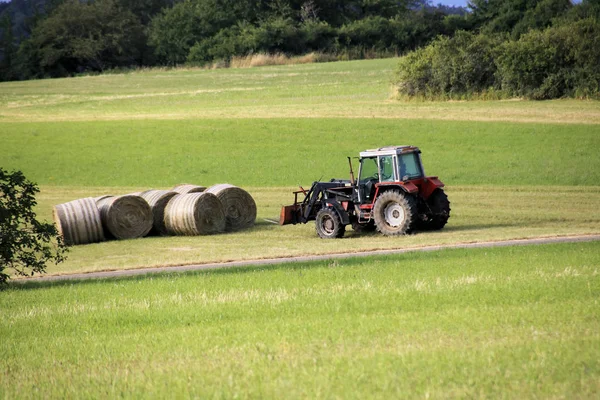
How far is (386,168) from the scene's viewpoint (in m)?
20.9

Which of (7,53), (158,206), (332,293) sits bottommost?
(158,206)

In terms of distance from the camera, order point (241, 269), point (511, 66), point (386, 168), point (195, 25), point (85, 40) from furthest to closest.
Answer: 1. point (195, 25)
2. point (85, 40)
3. point (511, 66)
4. point (386, 168)
5. point (241, 269)

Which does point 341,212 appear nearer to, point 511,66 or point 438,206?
point 438,206

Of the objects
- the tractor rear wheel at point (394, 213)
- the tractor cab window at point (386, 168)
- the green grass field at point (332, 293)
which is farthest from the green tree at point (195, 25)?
the tractor rear wheel at point (394, 213)

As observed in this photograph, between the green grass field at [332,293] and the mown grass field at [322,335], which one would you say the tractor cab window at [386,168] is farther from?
the mown grass field at [322,335]

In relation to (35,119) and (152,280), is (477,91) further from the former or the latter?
(152,280)

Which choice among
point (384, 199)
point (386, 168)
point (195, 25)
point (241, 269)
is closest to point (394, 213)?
point (384, 199)

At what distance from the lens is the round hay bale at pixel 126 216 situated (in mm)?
22594

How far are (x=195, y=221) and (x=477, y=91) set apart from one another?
2648 cm

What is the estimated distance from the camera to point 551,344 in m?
7.98

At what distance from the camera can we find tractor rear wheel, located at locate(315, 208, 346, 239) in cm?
2113

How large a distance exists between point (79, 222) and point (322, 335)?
14.4m

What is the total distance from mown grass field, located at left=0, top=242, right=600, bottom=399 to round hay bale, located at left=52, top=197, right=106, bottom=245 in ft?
26.7

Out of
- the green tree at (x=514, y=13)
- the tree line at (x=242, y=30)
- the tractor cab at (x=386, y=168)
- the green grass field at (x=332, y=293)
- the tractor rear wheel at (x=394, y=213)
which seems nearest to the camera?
the green grass field at (x=332, y=293)
